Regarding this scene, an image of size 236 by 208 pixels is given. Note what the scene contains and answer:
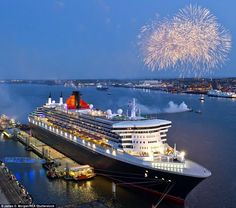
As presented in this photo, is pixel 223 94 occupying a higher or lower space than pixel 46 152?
higher

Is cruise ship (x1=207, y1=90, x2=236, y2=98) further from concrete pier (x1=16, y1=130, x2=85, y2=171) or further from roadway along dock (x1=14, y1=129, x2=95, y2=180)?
roadway along dock (x1=14, y1=129, x2=95, y2=180)

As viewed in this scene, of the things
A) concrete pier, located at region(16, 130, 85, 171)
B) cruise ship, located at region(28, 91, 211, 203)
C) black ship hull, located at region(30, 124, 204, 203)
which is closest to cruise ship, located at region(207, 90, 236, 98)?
concrete pier, located at region(16, 130, 85, 171)

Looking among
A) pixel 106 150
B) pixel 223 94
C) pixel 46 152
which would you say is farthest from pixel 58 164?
pixel 223 94

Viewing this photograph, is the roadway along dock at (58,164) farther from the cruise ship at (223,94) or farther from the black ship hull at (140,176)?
the cruise ship at (223,94)

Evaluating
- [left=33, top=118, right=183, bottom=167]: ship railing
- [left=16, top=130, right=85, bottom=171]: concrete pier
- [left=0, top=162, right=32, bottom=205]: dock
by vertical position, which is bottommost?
[left=16, top=130, right=85, bottom=171]: concrete pier

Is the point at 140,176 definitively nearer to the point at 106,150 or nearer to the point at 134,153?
the point at 134,153

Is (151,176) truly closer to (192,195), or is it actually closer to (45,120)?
(192,195)

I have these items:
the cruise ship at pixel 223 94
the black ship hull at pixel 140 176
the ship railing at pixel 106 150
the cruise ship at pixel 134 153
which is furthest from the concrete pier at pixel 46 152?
the cruise ship at pixel 223 94
